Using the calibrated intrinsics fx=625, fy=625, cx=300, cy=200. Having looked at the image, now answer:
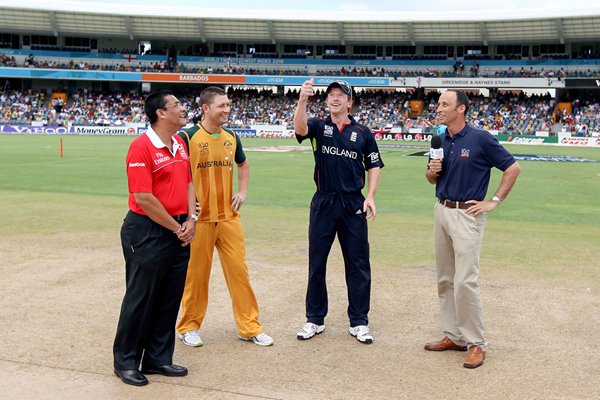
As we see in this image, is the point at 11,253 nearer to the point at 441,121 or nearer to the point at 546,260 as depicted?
the point at 441,121

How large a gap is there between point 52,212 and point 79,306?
7.03 m

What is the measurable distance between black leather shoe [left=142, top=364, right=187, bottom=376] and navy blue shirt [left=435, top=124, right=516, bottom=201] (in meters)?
2.75

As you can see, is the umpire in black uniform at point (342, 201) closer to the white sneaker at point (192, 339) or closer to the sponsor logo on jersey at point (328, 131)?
the sponsor logo on jersey at point (328, 131)

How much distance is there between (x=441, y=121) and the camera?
559cm

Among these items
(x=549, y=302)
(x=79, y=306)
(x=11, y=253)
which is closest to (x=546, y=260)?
(x=549, y=302)

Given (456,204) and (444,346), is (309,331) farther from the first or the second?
(456,204)

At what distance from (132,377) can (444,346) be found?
274cm

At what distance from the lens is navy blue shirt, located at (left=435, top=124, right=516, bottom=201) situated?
550 cm

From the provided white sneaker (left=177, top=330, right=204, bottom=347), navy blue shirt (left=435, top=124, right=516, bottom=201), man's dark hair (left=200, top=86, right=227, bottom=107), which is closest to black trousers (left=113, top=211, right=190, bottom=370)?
white sneaker (left=177, top=330, right=204, bottom=347)

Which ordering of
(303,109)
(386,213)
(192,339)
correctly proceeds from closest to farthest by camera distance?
(303,109), (192,339), (386,213)

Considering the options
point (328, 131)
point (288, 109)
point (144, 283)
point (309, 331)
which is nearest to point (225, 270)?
point (309, 331)

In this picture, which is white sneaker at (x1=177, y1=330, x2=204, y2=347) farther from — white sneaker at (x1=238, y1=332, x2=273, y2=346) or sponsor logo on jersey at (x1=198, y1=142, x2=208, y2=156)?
sponsor logo on jersey at (x1=198, y1=142, x2=208, y2=156)

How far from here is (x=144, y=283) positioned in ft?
16.0

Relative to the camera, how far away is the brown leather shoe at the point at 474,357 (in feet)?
17.3
